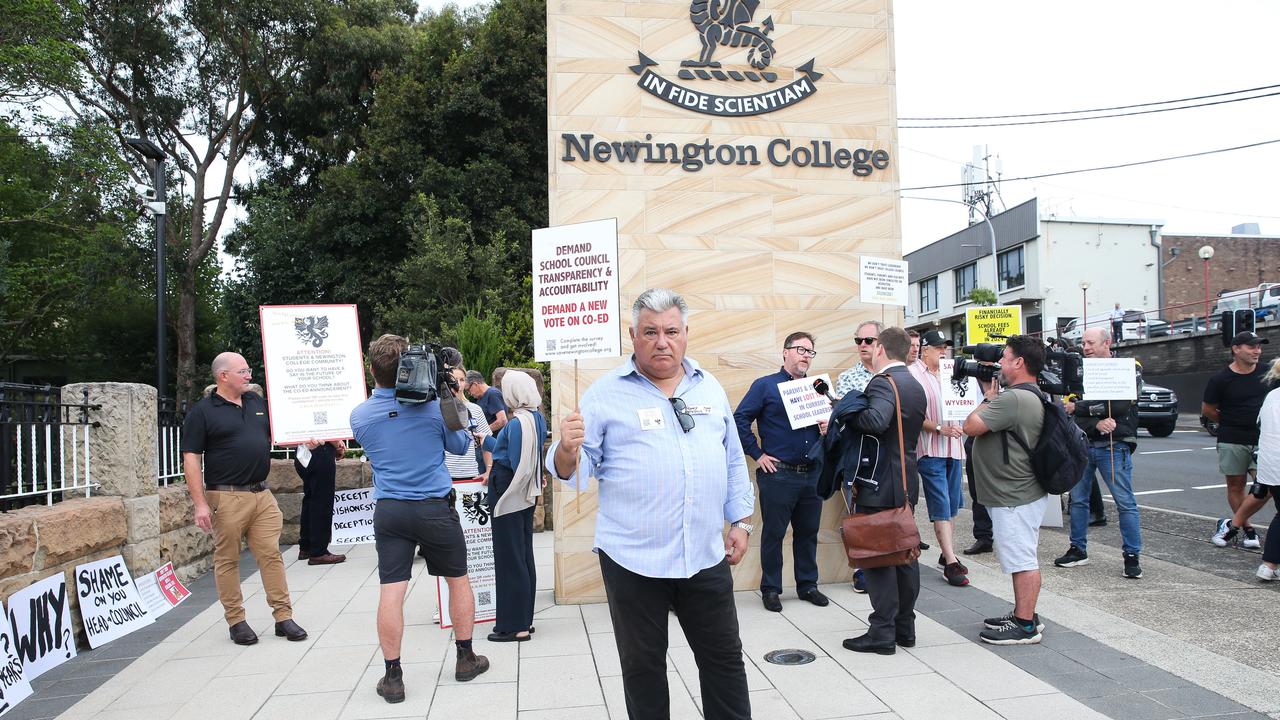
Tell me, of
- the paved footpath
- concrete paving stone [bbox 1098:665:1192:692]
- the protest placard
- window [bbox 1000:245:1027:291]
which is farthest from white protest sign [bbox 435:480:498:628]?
window [bbox 1000:245:1027:291]

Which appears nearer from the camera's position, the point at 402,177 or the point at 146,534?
the point at 146,534

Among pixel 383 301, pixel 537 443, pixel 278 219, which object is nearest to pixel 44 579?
pixel 537 443

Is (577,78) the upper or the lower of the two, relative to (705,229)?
upper

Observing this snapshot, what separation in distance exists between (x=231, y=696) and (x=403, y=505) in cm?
138

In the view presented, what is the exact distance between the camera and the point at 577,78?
6.22m

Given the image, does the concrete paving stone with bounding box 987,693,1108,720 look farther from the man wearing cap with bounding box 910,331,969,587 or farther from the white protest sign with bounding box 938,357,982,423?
the white protest sign with bounding box 938,357,982,423

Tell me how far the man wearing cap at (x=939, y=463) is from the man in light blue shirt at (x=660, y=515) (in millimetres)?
3735

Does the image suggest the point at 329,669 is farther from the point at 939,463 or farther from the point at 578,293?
the point at 939,463

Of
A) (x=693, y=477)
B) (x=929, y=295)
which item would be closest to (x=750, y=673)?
(x=693, y=477)

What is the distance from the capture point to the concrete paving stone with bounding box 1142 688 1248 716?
3695mm

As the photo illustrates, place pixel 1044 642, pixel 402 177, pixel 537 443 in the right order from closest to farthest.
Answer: pixel 1044 642 < pixel 537 443 < pixel 402 177

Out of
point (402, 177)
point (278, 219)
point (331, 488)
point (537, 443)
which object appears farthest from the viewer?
point (278, 219)

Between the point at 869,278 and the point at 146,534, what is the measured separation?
5983mm

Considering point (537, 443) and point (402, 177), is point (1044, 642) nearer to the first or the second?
point (537, 443)
